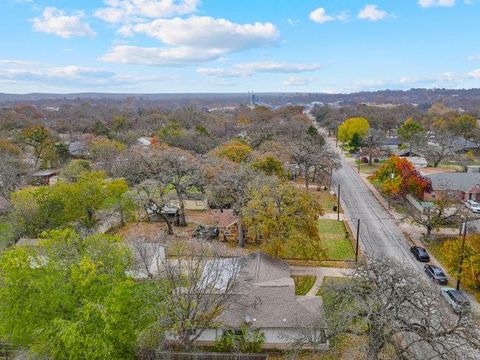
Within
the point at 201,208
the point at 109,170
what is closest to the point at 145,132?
the point at 109,170

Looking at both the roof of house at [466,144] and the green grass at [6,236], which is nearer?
the green grass at [6,236]

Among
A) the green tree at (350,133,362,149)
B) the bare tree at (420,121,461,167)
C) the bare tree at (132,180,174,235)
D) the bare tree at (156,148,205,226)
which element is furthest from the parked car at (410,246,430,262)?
the green tree at (350,133,362,149)

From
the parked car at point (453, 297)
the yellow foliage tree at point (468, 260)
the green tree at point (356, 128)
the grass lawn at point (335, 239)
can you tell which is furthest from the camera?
the green tree at point (356, 128)

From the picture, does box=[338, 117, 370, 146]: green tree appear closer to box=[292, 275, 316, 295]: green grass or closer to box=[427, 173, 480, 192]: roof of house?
box=[427, 173, 480, 192]: roof of house

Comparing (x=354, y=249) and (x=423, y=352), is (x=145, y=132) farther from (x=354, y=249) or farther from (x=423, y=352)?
(x=423, y=352)

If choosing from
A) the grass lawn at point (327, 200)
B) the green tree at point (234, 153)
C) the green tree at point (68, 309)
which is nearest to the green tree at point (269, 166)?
the grass lawn at point (327, 200)

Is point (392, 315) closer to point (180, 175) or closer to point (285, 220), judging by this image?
point (285, 220)

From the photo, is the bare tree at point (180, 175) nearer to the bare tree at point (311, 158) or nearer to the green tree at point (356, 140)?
the bare tree at point (311, 158)
